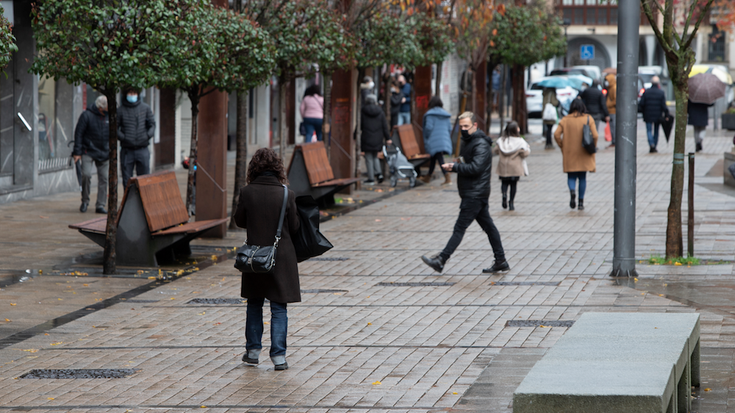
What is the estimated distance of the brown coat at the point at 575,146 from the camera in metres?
16.3

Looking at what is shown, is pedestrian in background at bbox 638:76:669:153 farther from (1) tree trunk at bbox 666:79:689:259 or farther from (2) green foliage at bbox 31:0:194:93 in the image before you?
(2) green foliage at bbox 31:0:194:93

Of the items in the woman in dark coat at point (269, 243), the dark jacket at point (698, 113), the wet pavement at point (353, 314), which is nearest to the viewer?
the wet pavement at point (353, 314)

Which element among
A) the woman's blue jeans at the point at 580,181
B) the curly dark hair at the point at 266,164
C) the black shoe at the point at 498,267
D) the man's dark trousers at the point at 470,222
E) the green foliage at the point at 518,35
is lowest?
the black shoe at the point at 498,267

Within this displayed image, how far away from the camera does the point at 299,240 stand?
7.35 metres

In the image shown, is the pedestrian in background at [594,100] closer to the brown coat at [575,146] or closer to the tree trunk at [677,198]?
the brown coat at [575,146]

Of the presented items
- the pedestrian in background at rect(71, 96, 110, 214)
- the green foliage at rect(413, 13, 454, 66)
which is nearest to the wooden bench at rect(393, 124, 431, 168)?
the green foliage at rect(413, 13, 454, 66)

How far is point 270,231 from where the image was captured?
7168 millimetres

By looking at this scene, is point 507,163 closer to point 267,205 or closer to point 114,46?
point 114,46

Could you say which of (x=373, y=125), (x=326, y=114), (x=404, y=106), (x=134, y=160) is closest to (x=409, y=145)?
(x=373, y=125)

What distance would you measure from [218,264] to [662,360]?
715 cm

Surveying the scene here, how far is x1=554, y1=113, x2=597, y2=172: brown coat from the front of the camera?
16344mm

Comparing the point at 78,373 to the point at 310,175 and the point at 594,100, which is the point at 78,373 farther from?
the point at 594,100

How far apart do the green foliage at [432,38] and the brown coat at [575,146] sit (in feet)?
17.5

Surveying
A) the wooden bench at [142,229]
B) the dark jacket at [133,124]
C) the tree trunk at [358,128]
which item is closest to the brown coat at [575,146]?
the tree trunk at [358,128]
